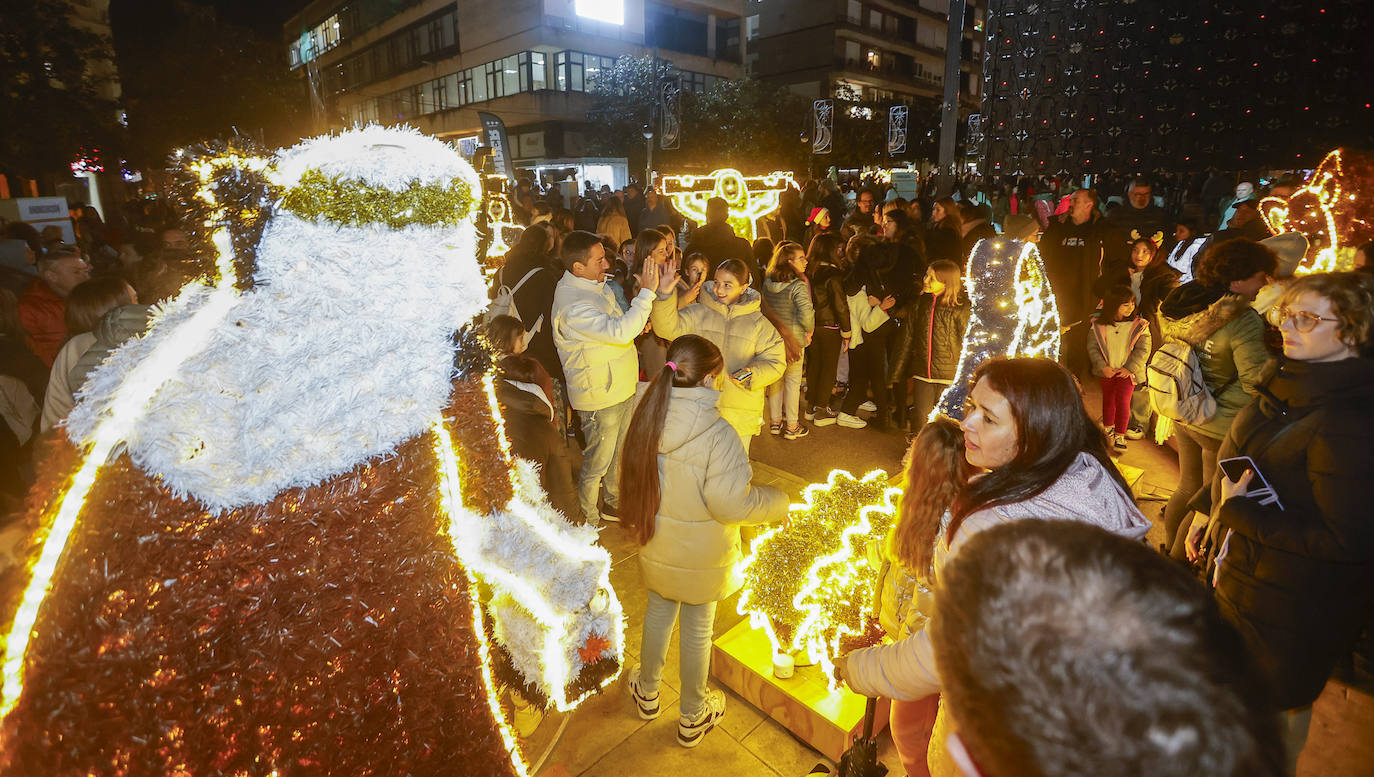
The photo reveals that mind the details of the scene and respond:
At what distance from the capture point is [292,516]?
1359 millimetres

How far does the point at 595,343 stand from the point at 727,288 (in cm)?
122

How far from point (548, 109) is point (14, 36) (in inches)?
1167

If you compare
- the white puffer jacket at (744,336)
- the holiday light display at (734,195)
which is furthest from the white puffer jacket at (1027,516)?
the holiday light display at (734,195)

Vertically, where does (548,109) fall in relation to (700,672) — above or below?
above

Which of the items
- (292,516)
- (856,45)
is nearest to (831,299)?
(292,516)

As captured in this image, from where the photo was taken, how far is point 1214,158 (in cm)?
854

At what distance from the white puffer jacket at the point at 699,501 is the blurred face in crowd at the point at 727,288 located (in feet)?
7.47

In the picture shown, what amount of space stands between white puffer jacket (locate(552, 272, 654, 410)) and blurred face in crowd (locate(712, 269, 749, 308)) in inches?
35.1

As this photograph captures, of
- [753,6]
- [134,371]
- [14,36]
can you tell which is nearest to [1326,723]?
[134,371]

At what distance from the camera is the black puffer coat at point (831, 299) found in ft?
22.2

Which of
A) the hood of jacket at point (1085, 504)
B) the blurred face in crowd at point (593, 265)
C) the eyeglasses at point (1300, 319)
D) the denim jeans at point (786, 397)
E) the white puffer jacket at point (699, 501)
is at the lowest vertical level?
the denim jeans at point (786, 397)

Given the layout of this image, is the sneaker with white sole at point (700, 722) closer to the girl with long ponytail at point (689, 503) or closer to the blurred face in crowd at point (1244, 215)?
the girl with long ponytail at point (689, 503)

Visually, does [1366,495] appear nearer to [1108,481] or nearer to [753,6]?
[1108,481]

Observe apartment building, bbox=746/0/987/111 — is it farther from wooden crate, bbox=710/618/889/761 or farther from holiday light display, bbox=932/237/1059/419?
wooden crate, bbox=710/618/889/761
